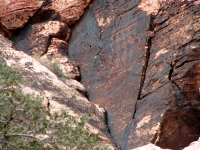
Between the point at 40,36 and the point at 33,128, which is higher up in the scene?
the point at 33,128

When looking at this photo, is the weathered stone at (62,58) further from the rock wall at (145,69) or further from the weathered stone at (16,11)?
the weathered stone at (16,11)

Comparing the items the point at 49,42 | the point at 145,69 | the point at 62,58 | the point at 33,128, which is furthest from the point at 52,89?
the point at 49,42

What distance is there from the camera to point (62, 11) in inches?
648

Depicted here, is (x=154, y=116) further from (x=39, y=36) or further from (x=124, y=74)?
(x=39, y=36)

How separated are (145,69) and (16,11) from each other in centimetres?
541

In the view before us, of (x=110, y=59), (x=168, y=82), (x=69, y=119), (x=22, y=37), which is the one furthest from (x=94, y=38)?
(x=69, y=119)

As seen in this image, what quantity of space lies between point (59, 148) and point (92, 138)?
631 mm

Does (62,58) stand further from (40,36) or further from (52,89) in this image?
(52,89)

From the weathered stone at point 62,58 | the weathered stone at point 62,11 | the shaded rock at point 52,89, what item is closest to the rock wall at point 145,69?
the weathered stone at point 62,58

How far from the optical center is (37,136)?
9312 mm

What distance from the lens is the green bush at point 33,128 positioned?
8.95 metres

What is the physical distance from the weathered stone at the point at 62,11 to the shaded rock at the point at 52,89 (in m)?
3.57

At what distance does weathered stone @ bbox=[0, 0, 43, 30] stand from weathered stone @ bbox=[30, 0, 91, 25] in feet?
0.74

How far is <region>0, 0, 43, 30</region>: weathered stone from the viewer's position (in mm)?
16328
